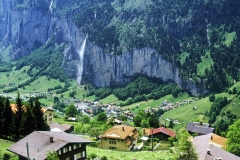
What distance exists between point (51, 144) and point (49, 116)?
62946mm

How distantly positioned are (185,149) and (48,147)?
2105 cm

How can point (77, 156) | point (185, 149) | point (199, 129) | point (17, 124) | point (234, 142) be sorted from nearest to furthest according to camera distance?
point (185, 149)
point (77, 156)
point (17, 124)
point (234, 142)
point (199, 129)

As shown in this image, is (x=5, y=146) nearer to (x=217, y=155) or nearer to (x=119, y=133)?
(x=119, y=133)

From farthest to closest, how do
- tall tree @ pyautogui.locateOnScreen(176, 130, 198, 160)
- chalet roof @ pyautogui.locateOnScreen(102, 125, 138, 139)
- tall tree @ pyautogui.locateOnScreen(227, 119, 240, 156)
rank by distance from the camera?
chalet roof @ pyautogui.locateOnScreen(102, 125, 138, 139) < tall tree @ pyautogui.locateOnScreen(227, 119, 240, 156) < tall tree @ pyautogui.locateOnScreen(176, 130, 198, 160)

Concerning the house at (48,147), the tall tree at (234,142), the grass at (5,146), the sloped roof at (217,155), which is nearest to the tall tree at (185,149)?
the sloped roof at (217,155)

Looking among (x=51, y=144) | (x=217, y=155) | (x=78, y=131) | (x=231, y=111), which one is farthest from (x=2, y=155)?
(x=231, y=111)

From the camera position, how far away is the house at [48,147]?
4697 centimetres

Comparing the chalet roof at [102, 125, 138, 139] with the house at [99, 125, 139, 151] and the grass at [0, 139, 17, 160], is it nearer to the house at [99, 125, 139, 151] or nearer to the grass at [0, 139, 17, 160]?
the house at [99, 125, 139, 151]

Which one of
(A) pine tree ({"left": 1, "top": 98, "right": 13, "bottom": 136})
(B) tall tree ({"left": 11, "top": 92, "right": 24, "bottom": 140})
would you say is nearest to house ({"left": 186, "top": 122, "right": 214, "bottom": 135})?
(B) tall tree ({"left": 11, "top": 92, "right": 24, "bottom": 140})

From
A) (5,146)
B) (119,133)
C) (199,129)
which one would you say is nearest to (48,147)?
(5,146)

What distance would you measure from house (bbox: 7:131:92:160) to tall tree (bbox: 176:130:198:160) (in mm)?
16670

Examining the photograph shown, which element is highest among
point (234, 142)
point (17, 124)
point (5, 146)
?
point (17, 124)

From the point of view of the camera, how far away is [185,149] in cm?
4622

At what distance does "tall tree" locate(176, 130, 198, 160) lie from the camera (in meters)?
46.2
